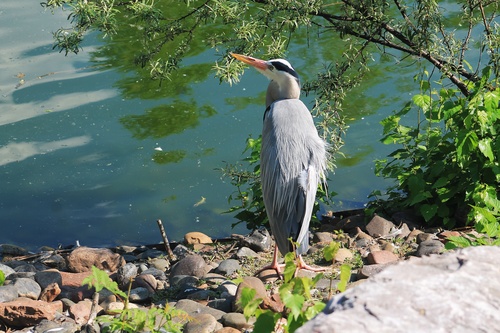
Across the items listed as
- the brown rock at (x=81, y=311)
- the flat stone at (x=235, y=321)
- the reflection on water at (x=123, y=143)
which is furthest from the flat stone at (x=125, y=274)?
the reflection on water at (x=123, y=143)

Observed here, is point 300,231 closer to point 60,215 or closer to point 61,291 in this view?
point 61,291

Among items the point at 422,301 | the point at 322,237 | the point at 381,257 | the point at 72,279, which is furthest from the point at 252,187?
the point at 422,301

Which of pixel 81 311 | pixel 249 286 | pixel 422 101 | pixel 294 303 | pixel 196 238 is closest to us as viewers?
pixel 294 303

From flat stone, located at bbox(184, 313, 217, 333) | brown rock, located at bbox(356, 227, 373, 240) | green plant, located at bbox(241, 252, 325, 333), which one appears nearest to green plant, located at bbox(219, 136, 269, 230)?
brown rock, located at bbox(356, 227, 373, 240)

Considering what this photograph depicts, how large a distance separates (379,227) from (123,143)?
3.37 meters

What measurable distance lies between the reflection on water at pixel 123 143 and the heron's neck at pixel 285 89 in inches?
65.7

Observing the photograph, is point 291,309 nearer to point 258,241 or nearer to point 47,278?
point 47,278

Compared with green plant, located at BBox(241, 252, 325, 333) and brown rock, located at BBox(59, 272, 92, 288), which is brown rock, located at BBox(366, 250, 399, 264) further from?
Answer: green plant, located at BBox(241, 252, 325, 333)

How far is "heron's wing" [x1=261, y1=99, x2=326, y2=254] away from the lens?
192 inches

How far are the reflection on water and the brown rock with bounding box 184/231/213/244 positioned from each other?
1.44 ft

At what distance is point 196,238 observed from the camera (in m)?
6.21

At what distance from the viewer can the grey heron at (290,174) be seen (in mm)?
4871

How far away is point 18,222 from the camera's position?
7059mm

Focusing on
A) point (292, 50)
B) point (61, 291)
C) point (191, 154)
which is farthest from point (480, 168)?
point (292, 50)
